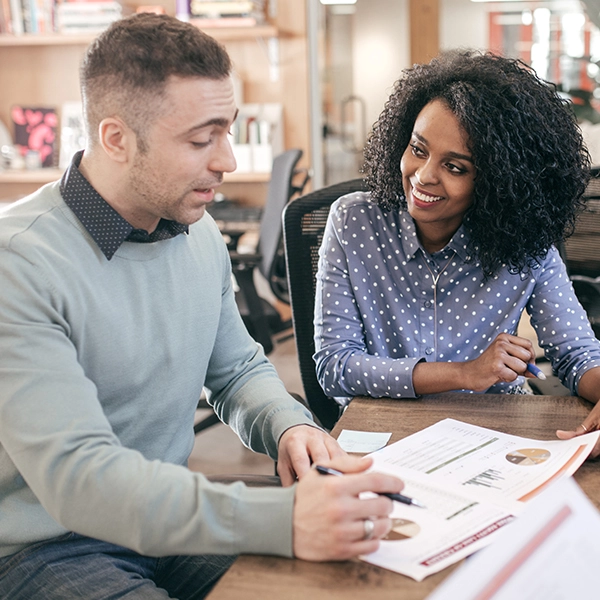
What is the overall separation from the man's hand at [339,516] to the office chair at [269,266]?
1.85 metres

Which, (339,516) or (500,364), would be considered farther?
(500,364)

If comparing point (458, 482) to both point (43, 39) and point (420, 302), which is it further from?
point (43, 39)

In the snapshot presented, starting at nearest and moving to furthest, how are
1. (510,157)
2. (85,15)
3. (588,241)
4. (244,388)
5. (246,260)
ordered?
(244,388)
(510,157)
(588,241)
(246,260)
(85,15)

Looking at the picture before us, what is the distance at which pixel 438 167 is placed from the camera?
56.6 inches

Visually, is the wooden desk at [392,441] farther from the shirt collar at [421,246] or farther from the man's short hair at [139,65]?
the man's short hair at [139,65]

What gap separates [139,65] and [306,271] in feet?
2.51

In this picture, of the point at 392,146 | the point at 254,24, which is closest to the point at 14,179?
the point at 254,24

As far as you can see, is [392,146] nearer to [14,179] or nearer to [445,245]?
[445,245]

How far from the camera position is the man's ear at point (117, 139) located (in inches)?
39.1

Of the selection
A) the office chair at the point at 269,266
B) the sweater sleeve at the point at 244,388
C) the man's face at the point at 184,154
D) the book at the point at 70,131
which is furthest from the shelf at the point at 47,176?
the man's face at the point at 184,154

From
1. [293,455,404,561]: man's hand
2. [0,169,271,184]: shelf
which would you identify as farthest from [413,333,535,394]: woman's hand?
[0,169,271,184]: shelf

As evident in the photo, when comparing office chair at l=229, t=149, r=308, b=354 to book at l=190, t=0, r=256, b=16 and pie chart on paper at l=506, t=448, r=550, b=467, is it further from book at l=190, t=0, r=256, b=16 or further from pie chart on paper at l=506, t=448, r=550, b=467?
pie chart on paper at l=506, t=448, r=550, b=467

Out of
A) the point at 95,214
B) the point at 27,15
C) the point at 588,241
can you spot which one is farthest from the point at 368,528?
the point at 27,15

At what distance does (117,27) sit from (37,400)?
0.50 m
